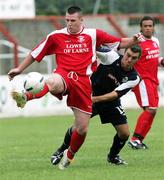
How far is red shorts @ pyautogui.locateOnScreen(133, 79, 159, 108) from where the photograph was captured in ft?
48.2

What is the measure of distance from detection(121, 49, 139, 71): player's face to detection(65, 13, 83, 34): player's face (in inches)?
38.7

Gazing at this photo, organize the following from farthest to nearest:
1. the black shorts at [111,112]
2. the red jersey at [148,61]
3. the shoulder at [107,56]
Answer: the red jersey at [148,61] < the black shorts at [111,112] < the shoulder at [107,56]

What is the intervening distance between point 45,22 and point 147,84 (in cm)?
1155

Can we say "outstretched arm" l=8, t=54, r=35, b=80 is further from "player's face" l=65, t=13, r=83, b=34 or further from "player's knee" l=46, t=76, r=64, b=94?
"player's face" l=65, t=13, r=83, b=34

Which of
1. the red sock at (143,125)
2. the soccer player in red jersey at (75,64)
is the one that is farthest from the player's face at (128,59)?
the red sock at (143,125)

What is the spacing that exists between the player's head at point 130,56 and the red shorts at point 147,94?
2.98m

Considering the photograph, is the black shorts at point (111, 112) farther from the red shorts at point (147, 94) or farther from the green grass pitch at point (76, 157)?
the red shorts at point (147, 94)

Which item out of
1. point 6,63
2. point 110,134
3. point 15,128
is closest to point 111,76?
point 110,134

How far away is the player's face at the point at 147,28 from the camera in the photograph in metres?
14.3

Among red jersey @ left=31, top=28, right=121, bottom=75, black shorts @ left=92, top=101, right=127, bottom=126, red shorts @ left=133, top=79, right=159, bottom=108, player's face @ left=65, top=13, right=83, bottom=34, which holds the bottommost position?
red shorts @ left=133, top=79, right=159, bottom=108

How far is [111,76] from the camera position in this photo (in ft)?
39.0

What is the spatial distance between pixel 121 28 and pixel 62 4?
4.09 meters

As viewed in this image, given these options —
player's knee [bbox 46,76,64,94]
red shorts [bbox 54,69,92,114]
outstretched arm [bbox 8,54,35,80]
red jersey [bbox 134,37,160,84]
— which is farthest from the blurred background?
player's knee [bbox 46,76,64,94]

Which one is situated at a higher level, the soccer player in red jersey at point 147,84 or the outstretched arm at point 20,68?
the outstretched arm at point 20,68
